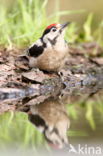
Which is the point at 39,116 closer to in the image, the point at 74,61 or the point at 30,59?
the point at 30,59

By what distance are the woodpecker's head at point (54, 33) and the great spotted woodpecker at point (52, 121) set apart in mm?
1138

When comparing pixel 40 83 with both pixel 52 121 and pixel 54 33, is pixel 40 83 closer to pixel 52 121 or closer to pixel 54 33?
pixel 54 33

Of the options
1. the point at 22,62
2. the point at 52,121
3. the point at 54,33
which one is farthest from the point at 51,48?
the point at 52,121

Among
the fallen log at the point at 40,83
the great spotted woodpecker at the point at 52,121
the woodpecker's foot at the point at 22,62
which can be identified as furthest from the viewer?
the woodpecker's foot at the point at 22,62

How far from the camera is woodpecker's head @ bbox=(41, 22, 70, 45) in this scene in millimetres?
7634

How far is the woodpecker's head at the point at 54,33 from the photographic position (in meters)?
7.63

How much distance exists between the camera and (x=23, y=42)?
8953 mm

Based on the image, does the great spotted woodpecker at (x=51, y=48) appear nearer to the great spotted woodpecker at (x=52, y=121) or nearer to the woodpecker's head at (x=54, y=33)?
the woodpecker's head at (x=54, y=33)

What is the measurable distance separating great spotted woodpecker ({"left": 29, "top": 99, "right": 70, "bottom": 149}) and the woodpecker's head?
1138 millimetres

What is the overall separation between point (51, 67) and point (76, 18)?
6865 millimetres

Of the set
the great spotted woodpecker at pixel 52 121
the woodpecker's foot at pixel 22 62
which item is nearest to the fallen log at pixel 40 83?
the woodpecker's foot at pixel 22 62

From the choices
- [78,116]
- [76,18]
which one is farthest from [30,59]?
[76,18]

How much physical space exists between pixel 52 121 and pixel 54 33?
6.83ft

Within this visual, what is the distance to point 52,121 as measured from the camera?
19.6 ft
